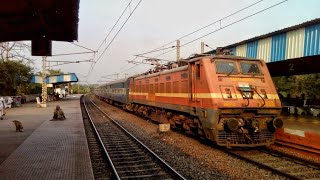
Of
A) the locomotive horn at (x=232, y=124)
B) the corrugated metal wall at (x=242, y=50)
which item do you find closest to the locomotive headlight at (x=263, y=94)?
the locomotive horn at (x=232, y=124)

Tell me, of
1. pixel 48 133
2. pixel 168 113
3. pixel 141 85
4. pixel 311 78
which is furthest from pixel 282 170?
pixel 311 78

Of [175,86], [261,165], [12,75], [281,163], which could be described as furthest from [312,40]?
[12,75]

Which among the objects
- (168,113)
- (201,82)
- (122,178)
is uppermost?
→ (201,82)

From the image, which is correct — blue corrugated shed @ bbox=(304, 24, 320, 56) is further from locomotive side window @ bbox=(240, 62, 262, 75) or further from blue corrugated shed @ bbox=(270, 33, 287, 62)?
locomotive side window @ bbox=(240, 62, 262, 75)

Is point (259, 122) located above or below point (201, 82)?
below

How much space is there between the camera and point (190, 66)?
13.2 m

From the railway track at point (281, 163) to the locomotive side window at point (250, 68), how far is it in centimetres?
278

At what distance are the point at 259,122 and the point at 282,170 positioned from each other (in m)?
2.50

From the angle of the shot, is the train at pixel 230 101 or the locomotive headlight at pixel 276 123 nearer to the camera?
the train at pixel 230 101

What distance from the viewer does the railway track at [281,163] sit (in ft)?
28.9

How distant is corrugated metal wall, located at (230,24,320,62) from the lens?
14.4 m

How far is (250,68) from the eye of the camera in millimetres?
12664

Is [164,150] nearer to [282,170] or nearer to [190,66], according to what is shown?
[190,66]

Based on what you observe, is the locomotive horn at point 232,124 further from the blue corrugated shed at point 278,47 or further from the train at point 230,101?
the blue corrugated shed at point 278,47
